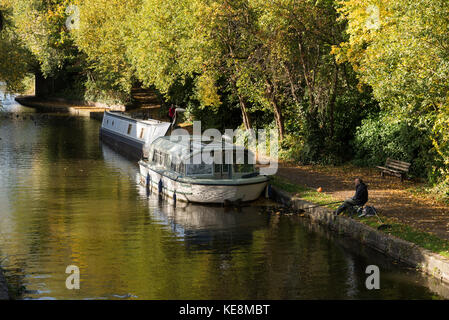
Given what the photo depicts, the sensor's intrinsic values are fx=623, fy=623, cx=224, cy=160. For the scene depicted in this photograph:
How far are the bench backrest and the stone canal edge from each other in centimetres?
421

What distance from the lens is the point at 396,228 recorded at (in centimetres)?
1541

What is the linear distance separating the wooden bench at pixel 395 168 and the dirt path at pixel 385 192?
0.82ft

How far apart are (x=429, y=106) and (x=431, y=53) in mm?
3132

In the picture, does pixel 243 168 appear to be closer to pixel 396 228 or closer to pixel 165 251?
pixel 165 251

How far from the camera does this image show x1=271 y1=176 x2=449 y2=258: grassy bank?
13.8m

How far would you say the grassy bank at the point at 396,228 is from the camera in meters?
13.8

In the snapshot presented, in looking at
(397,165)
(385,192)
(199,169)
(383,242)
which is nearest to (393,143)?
(397,165)

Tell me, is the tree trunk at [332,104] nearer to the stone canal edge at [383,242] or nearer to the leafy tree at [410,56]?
the leafy tree at [410,56]

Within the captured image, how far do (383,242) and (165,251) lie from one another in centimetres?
528

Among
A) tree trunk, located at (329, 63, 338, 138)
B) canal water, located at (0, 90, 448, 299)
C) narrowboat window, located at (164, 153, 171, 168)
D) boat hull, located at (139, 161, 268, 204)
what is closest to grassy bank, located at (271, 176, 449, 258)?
canal water, located at (0, 90, 448, 299)

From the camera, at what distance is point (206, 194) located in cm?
2052

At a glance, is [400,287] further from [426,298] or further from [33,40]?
[33,40]

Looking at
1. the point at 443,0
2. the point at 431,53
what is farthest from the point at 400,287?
the point at 443,0

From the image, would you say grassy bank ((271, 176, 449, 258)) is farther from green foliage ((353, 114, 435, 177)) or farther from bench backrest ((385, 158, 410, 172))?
bench backrest ((385, 158, 410, 172))
